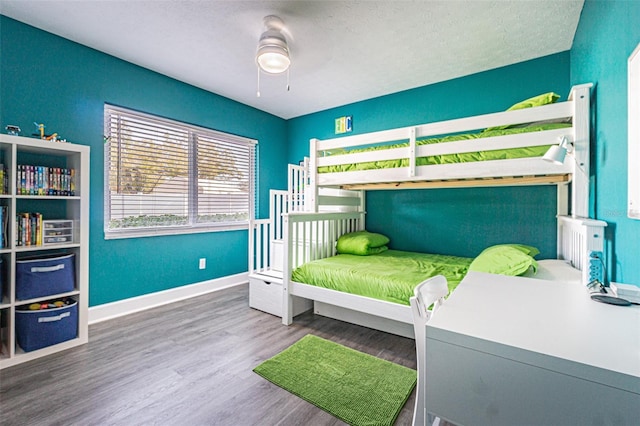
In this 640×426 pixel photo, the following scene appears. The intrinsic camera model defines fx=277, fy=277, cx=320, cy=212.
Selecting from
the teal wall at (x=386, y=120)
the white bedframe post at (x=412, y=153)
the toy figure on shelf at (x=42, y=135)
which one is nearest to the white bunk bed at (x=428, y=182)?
the white bedframe post at (x=412, y=153)

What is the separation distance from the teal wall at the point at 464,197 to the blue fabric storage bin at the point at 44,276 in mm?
3089

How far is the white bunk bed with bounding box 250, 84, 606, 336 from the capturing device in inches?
66.4

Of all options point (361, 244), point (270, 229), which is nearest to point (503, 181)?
point (361, 244)

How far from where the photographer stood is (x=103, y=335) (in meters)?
2.32

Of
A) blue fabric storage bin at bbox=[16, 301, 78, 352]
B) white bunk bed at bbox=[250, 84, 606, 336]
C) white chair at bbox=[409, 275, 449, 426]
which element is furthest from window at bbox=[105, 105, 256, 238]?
white chair at bbox=[409, 275, 449, 426]

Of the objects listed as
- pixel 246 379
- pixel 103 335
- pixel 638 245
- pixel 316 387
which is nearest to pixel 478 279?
pixel 638 245

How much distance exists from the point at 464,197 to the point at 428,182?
72cm

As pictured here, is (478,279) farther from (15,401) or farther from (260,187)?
(260,187)

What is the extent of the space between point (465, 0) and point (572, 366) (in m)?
2.26

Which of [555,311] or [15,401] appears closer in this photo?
[555,311]

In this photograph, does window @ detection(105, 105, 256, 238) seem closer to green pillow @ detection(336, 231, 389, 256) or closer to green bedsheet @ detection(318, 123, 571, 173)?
green pillow @ detection(336, 231, 389, 256)

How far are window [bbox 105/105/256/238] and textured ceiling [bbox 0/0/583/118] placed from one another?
0.66m

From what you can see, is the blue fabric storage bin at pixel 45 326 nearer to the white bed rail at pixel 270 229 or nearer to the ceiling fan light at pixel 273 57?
the white bed rail at pixel 270 229

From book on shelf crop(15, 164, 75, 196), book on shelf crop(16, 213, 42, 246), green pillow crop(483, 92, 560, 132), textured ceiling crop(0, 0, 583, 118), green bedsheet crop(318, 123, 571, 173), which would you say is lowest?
book on shelf crop(16, 213, 42, 246)
